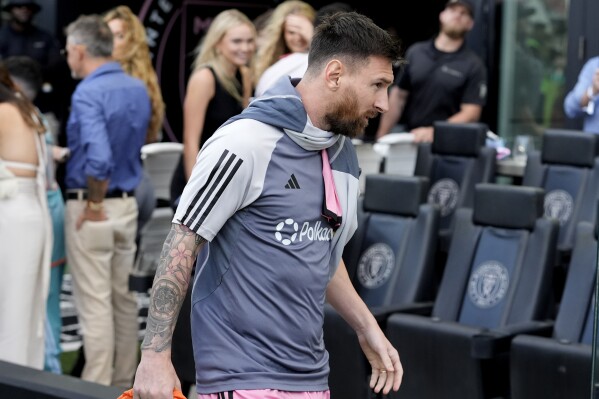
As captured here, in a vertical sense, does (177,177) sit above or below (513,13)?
below

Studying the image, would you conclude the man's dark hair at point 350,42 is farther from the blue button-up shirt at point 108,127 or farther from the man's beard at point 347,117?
the blue button-up shirt at point 108,127

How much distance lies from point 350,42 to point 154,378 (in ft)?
2.73

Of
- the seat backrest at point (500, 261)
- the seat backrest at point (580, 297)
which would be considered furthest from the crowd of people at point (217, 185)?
the seat backrest at point (580, 297)

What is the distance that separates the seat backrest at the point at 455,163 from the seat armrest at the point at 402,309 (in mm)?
1842

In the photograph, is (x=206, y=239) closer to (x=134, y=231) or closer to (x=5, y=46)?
(x=134, y=231)

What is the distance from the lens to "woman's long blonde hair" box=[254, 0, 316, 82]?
636 cm

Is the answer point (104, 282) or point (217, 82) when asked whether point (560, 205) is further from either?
point (104, 282)

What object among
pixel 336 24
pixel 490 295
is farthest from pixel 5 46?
pixel 336 24

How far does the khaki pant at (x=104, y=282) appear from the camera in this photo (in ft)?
19.1

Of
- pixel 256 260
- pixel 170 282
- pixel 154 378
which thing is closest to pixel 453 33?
pixel 256 260

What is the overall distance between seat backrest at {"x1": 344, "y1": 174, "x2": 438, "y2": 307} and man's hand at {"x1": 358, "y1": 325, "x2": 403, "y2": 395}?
8.85 ft

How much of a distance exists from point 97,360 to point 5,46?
453 cm

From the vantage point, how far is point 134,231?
601 cm

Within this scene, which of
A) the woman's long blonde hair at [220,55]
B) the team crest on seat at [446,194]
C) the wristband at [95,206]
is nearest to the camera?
the wristband at [95,206]
